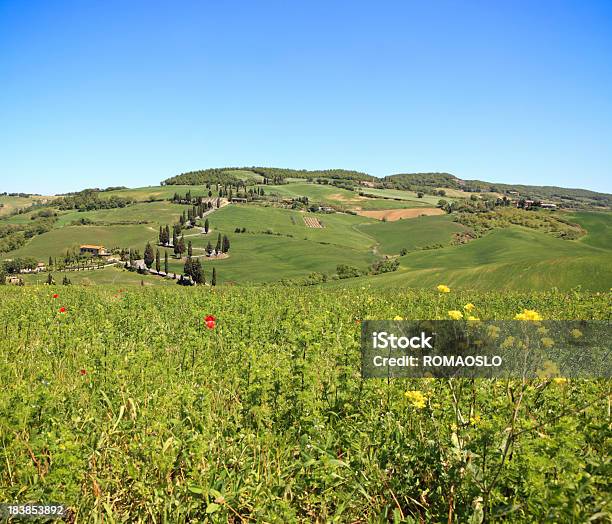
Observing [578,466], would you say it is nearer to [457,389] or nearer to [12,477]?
[457,389]

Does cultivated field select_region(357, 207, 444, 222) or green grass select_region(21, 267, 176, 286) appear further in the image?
cultivated field select_region(357, 207, 444, 222)

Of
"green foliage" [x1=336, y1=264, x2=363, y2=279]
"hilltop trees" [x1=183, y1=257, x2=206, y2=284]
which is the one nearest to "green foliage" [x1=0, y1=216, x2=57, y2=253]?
"hilltop trees" [x1=183, y1=257, x2=206, y2=284]

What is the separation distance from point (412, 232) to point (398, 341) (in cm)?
12434

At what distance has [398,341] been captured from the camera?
560 centimetres

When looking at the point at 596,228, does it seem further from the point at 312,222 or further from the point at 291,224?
the point at 291,224

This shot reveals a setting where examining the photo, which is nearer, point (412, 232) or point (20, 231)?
point (412, 232)

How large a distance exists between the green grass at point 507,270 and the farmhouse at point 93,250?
88.3m

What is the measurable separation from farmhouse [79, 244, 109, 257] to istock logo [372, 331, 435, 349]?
130314mm

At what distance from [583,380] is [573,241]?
110 metres

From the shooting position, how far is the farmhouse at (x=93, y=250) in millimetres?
122300

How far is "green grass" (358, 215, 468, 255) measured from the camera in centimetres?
11331

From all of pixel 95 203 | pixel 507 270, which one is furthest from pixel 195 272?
pixel 95 203
